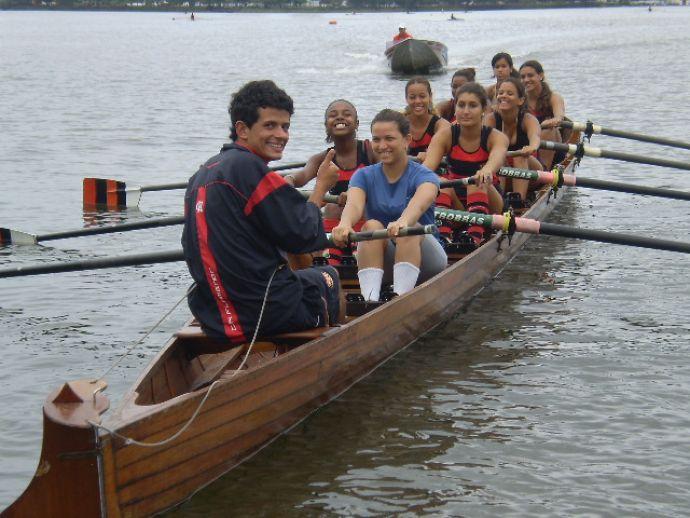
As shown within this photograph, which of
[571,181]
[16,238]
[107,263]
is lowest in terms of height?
[16,238]

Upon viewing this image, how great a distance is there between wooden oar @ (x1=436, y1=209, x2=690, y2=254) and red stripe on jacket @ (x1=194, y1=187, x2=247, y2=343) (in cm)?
371

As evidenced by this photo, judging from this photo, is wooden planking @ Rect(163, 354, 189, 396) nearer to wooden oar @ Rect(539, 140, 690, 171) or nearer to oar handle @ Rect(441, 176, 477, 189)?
oar handle @ Rect(441, 176, 477, 189)

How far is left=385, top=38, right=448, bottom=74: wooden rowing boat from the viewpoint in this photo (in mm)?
41062

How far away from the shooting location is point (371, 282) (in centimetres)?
841

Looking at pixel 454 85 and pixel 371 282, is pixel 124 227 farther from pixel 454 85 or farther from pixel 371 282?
pixel 454 85

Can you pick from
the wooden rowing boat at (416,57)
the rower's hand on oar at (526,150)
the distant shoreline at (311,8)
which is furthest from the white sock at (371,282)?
the distant shoreline at (311,8)

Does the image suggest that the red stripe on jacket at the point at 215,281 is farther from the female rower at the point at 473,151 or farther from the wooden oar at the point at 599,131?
the wooden oar at the point at 599,131

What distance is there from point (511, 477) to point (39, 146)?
18.0m

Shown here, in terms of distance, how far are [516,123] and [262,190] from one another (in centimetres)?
704

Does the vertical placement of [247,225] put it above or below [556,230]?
above

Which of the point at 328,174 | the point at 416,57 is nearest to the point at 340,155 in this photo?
the point at 328,174

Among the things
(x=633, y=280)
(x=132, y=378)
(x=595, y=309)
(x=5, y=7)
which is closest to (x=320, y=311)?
(x=132, y=378)

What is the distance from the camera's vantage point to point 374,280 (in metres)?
8.42

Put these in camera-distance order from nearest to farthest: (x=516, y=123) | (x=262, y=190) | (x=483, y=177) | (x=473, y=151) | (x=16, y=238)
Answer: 1. (x=262, y=190)
2. (x=483, y=177)
3. (x=473, y=151)
4. (x=516, y=123)
5. (x=16, y=238)
